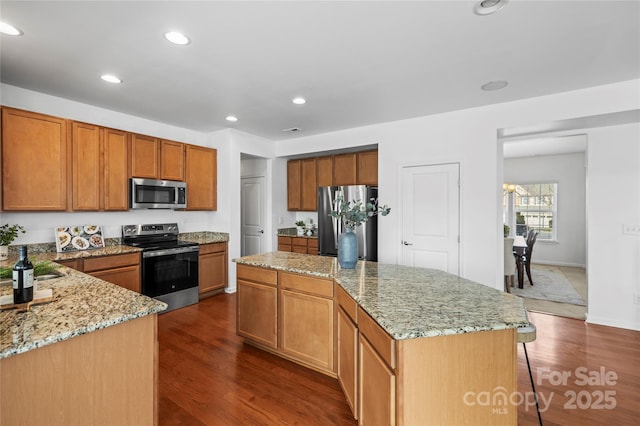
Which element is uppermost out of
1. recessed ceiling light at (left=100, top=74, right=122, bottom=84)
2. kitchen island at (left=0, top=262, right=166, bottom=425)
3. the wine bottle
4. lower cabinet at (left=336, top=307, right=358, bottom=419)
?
recessed ceiling light at (left=100, top=74, right=122, bottom=84)

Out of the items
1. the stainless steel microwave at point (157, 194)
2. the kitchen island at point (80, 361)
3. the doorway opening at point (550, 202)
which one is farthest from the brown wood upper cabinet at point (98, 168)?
the doorway opening at point (550, 202)

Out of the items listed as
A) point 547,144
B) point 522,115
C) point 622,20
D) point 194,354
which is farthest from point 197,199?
point 547,144

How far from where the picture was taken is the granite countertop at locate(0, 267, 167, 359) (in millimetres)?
1110

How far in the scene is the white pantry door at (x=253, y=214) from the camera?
5504 millimetres

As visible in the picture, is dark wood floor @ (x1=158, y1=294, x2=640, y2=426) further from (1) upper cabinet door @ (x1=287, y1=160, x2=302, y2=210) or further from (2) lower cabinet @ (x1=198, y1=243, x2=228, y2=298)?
(1) upper cabinet door @ (x1=287, y1=160, x2=302, y2=210)

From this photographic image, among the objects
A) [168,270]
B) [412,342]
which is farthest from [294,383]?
[168,270]

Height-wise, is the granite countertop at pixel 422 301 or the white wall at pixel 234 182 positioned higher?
the white wall at pixel 234 182

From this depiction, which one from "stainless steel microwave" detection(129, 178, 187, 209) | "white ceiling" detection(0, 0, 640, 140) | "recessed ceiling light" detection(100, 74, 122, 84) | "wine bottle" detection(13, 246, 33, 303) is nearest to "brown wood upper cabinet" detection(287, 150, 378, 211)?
"white ceiling" detection(0, 0, 640, 140)

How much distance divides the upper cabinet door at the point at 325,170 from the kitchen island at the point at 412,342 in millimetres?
2878

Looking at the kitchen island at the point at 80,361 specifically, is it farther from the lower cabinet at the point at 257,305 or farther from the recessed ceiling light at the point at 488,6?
the recessed ceiling light at the point at 488,6

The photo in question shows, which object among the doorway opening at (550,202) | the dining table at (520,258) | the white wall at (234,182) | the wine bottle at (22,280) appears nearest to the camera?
the wine bottle at (22,280)

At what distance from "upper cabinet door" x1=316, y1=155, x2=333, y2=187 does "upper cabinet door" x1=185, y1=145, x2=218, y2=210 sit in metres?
A: 1.71

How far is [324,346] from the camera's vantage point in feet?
7.61

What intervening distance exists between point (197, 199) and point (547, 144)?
21.9ft
